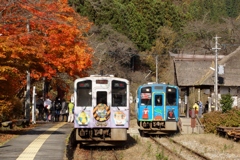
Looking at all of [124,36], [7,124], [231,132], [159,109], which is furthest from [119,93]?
[124,36]

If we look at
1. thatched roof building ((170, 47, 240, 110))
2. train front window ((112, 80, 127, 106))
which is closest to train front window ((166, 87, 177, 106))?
train front window ((112, 80, 127, 106))

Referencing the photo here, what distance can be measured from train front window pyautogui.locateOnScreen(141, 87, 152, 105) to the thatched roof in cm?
1462

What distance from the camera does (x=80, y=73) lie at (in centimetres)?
3562

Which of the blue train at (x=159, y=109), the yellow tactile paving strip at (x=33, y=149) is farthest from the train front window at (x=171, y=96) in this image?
the yellow tactile paving strip at (x=33, y=149)

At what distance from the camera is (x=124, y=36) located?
224 ft

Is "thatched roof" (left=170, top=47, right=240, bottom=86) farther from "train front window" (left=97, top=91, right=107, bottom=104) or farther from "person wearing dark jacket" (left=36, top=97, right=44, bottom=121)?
"train front window" (left=97, top=91, right=107, bottom=104)

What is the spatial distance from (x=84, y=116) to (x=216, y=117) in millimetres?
10810

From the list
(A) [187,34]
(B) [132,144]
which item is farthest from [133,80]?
(B) [132,144]

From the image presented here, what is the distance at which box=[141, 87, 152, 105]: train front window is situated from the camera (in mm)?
29969

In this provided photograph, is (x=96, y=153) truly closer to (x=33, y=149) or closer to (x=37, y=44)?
(x=33, y=149)

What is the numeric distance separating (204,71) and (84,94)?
1241 inches

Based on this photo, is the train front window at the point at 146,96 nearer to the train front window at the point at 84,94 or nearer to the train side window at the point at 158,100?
the train side window at the point at 158,100

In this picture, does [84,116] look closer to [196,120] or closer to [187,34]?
[196,120]

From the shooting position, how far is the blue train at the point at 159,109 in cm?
2933
